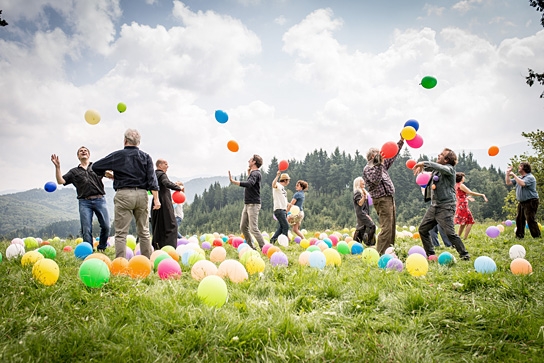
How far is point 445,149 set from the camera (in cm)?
547

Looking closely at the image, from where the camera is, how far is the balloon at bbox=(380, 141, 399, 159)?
541 centimetres

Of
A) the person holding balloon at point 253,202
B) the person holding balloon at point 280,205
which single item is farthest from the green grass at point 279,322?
the person holding balloon at point 280,205

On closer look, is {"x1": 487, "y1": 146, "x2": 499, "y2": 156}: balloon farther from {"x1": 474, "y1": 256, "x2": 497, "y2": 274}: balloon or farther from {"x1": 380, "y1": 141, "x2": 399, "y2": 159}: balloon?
{"x1": 474, "y1": 256, "x2": 497, "y2": 274}: balloon

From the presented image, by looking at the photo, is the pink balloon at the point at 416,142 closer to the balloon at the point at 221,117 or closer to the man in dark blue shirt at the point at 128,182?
the balloon at the point at 221,117

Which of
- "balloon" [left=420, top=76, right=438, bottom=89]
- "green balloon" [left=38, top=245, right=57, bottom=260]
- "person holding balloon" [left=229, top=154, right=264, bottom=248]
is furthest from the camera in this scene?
"person holding balloon" [left=229, top=154, right=264, bottom=248]

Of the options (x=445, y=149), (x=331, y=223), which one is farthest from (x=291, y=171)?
(x=445, y=149)

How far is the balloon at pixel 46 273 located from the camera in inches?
129

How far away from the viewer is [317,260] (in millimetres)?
4648

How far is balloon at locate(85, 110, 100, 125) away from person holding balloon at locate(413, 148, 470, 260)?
21.0 ft

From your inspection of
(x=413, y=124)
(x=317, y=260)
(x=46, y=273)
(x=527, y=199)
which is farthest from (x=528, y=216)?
(x=46, y=273)

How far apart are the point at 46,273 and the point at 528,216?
9411 mm

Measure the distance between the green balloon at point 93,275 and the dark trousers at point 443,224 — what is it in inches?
190

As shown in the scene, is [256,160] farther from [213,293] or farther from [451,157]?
[213,293]

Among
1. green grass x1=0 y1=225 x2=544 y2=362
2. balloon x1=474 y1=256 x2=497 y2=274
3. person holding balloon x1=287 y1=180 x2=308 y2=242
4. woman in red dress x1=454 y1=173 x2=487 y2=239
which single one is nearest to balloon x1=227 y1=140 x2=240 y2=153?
person holding balloon x1=287 y1=180 x2=308 y2=242
